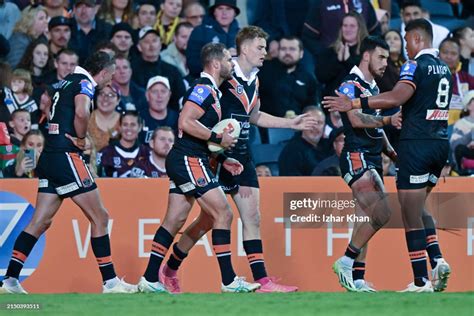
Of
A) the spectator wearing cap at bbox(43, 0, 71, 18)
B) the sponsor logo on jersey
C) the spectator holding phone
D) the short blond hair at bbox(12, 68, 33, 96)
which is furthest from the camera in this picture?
the spectator wearing cap at bbox(43, 0, 71, 18)

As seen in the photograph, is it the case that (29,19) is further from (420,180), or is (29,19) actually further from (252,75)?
(420,180)

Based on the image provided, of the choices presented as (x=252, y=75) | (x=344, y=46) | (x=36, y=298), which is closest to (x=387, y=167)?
(x=344, y=46)

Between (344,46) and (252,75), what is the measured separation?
398 cm

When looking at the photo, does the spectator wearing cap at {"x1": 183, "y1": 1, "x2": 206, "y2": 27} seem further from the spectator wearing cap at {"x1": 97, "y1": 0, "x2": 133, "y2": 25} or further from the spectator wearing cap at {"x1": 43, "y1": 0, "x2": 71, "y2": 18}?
the spectator wearing cap at {"x1": 43, "y1": 0, "x2": 71, "y2": 18}

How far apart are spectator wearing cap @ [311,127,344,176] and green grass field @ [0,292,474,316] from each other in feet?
12.4

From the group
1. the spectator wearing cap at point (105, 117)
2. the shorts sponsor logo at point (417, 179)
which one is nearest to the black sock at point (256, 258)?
the shorts sponsor logo at point (417, 179)

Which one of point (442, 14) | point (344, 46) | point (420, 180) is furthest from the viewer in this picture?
point (442, 14)

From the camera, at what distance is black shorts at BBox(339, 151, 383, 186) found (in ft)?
39.8

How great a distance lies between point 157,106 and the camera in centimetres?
1530

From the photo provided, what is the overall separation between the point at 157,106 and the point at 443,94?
5.00 m

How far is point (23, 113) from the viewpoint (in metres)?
14.7

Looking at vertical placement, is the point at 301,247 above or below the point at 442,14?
below

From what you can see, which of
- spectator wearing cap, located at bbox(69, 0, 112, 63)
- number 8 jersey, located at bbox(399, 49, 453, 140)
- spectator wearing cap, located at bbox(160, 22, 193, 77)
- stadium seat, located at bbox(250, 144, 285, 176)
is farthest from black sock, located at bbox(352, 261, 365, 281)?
spectator wearing cap, located at bbox(69, 0, 112, 63)

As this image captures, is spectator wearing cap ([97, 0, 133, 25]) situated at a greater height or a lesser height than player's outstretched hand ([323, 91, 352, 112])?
greater
